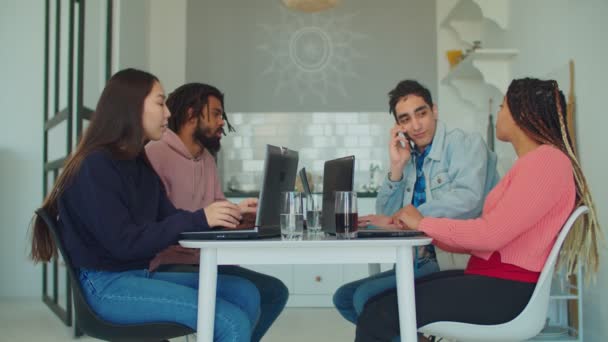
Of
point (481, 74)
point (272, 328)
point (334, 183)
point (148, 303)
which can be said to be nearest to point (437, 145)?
point (334, 183)

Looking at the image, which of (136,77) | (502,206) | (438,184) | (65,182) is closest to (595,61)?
(438,184)

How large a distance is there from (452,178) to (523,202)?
2.19 ft

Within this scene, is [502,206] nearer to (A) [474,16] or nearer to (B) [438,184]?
(B) [438,184]

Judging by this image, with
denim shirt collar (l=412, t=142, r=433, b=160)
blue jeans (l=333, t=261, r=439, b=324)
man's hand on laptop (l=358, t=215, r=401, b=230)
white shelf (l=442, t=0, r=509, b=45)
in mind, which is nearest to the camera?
man's hand on laptop (l=358, t=215, r=401, b=230)

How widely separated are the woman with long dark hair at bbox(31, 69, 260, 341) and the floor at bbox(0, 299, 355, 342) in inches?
68.1

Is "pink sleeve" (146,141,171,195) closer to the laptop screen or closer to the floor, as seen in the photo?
the laptop screen

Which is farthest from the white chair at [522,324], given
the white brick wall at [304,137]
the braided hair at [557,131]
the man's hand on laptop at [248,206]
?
the white brick wall at [304,137]

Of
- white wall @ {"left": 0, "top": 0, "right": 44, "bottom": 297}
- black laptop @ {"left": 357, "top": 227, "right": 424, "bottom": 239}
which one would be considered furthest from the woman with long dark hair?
white wall @ {"left": 0, "top": 0, "right": 44, "bottom": 297}

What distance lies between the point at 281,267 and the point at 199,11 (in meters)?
2.22

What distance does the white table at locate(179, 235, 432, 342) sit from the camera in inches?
61.6

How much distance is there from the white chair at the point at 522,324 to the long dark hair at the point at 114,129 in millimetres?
998

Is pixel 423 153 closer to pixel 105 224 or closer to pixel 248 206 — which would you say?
pixel 248 206

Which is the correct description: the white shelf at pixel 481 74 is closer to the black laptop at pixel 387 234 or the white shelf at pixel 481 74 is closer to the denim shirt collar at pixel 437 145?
the denim shirt collar at pixel 437 145

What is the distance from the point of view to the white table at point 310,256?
156 centimetres
